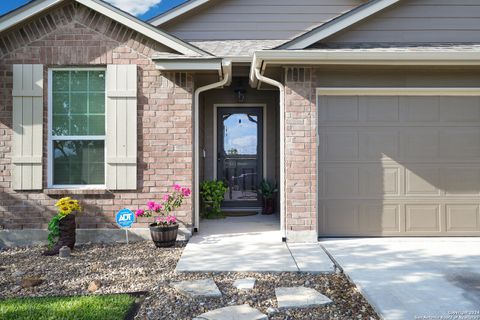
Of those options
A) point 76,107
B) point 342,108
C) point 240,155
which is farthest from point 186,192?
point 240,155

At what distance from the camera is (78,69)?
602 centimetres

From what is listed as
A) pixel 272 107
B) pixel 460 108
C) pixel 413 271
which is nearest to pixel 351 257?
pixel 413 271

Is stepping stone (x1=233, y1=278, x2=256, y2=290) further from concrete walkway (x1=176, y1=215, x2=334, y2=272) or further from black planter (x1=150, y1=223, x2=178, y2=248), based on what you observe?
black planter (x1=150, y1=223, x2=178, y2=248)

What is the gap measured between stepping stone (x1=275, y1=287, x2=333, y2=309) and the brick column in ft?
6.54

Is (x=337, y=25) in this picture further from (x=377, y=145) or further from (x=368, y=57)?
(x=377, y=145)

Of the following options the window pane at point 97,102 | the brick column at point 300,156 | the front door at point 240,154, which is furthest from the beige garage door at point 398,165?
the window pane at point 97,102

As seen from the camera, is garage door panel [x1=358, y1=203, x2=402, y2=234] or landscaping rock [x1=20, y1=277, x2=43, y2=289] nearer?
landscaping rock [x1=20, y1=277, x2=43, y2=289]

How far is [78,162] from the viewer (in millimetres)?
6031

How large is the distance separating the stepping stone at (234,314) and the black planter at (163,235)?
7.79 feet

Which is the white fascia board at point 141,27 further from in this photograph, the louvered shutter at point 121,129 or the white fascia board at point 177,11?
the white fascia board at point 177,11

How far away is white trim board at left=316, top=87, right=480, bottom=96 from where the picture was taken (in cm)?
588

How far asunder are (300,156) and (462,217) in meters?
2.71

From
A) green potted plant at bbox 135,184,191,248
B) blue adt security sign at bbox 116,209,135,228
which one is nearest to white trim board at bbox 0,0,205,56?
green potted plant at bbox 135,184,191,248

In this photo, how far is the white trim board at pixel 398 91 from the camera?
19.3 feet
